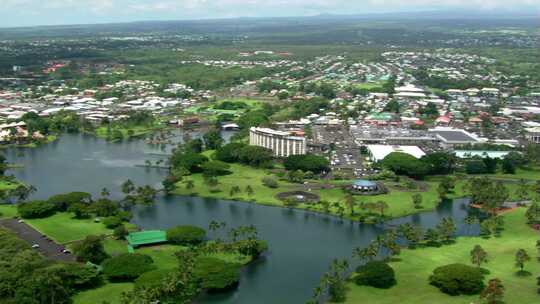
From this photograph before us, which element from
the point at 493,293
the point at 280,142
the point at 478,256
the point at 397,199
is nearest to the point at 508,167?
the point at 397,199

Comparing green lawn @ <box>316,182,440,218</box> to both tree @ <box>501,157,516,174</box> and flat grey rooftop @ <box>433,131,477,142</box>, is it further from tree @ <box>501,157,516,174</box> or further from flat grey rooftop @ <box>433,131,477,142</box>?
flat grey rooftop @ <box>433,131,477,142</box>

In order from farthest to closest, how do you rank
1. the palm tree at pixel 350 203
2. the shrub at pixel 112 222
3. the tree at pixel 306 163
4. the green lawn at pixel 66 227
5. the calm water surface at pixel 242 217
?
the tree at pixel 306 163, the palm tree at pixel 350 203, the shrub at pixel 112 222, the green lawn at pixel 66 227, the calm water surface at pixel 242 217

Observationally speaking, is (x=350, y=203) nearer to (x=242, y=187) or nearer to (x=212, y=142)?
(x=242, y=187)

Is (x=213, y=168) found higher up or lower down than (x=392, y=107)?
lower down

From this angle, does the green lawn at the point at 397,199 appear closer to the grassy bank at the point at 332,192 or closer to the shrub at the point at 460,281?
the grassy bank at the point at 332,192

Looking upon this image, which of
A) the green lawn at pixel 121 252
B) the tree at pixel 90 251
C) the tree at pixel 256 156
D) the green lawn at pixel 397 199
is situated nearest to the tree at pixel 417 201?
the green lawn at pixel 397 199

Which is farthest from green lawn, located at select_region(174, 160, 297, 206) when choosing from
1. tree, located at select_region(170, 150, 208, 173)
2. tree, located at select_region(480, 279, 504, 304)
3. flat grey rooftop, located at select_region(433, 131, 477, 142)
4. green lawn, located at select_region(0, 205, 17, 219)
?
flat grey rooftop, located at select_region(433, 131, 477, 142)

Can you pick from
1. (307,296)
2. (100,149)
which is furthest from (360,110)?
(307,296)

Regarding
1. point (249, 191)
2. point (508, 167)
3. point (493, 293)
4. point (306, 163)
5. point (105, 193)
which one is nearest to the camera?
point (493, 293)
